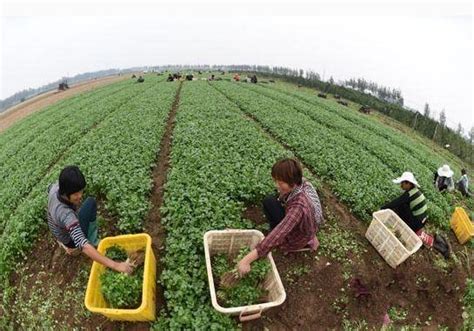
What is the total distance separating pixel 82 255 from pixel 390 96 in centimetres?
12380

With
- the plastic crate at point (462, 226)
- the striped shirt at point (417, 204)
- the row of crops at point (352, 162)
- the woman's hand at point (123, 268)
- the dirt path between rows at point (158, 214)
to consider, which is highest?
the woman's hand at point (123, 268)

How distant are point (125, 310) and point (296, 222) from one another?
Answer: 8.63 ft

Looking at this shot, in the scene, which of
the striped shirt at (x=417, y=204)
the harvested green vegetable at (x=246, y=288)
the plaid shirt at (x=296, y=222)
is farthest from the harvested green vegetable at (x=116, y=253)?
the striped shirt at (x=417, y=204)

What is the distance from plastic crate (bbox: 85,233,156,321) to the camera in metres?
3.96

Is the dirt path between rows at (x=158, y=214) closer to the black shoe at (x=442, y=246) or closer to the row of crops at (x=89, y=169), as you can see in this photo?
the row of crops at (x=89, y=169)

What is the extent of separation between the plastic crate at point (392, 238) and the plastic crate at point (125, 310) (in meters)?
4.53

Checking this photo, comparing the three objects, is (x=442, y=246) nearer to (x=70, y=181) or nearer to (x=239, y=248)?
(x=239, y=248)

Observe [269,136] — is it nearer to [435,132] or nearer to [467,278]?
[467,278]

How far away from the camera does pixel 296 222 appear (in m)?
4.31

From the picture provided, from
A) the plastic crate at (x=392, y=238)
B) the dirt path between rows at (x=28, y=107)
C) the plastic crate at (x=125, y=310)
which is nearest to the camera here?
the plastic crate at (x=125, y=310)

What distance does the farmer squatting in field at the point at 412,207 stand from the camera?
623cm

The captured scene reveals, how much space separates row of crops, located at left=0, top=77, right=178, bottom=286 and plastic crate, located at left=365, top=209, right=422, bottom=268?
4.95 metres

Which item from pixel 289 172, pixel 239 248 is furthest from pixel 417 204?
pixel 239 248

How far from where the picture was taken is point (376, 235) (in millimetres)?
6301
